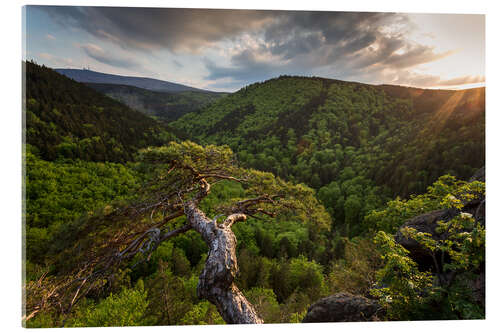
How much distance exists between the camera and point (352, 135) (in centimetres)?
870

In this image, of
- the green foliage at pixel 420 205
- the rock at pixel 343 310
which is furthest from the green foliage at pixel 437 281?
the green foliage at pixel 420 205

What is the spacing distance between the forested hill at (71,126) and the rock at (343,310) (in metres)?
5.31

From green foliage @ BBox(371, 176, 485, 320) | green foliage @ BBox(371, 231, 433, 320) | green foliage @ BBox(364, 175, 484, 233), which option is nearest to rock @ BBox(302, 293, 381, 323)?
green foliage @ BBox(371, 176, 485, 320)

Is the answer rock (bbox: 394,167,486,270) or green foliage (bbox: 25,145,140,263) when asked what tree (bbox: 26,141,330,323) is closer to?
green foliage (bbox: 25,145,140,263)

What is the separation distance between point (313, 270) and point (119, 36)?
27.6 ft

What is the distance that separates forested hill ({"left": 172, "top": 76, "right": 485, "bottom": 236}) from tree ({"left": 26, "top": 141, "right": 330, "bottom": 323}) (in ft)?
11.2

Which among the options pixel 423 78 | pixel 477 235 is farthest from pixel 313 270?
pixel 423 78

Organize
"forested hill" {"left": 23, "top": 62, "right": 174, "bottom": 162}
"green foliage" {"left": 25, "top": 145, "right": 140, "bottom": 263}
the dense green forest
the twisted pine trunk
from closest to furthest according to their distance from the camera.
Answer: the twisted pine trunk < the dense green forest < "green foliage" {"left": 25, "top": 145, "right": 140, "bottom": 263} < "forested hill" {"left": 23, "top": 62, "right": 174, "bottom": 162}

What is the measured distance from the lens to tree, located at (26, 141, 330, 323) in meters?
1.95

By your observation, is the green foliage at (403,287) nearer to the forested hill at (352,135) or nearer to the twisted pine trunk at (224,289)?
the twisted pine trunk at (224,289)

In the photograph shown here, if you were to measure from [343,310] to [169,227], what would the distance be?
3.14 m

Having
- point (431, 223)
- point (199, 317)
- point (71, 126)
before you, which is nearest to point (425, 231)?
point (431, 223)
